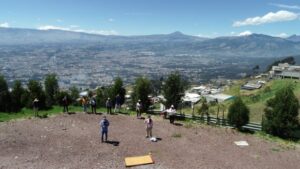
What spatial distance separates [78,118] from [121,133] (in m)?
5.20

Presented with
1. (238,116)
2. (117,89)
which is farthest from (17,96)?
(238,116)

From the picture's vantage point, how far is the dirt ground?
1870cm

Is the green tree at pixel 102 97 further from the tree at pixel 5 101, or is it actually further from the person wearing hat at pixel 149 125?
the person wearing hat at pixel 149 125

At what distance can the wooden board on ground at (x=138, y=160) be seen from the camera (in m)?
18.2

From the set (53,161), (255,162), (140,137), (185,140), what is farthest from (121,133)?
(255,162)

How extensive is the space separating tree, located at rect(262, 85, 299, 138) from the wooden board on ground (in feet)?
44.6

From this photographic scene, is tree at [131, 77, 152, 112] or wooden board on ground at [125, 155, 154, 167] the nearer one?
wooden board on ground at [125, 155, 154, 167]

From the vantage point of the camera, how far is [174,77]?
34875mm

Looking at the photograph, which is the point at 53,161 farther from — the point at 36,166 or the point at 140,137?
the point at 140,137

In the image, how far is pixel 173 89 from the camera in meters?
35.1

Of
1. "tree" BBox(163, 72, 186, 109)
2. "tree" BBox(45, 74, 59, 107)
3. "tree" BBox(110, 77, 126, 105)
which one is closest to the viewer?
"tree" BBox(163, 72, 186, 109)

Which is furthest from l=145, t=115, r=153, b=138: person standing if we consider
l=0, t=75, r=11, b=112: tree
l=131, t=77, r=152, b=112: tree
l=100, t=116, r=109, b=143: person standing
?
l=0, t=75, r=11, b=112: tree

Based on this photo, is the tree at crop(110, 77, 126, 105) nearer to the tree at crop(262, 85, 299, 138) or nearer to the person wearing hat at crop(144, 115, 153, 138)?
the person wearing hat at crop(144, 115, 153, 138)

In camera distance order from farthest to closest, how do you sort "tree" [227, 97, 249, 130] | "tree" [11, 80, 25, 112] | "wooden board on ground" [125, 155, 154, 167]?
"tree" [11, 80, 25, 112] → "tree" [227, 97, 249, 130] → "wooden board on ground" [125, 155, 154, 167]
